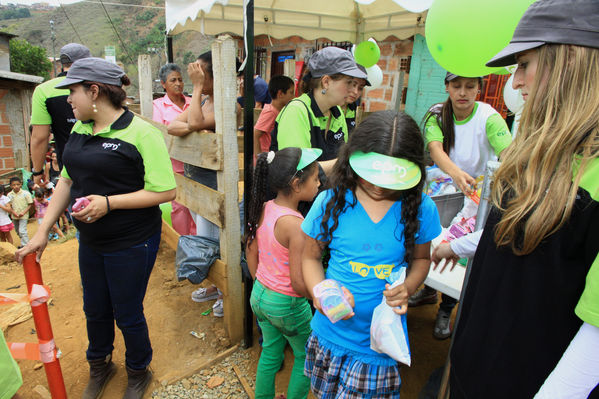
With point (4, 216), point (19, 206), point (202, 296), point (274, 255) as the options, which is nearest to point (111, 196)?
point (274, 255)

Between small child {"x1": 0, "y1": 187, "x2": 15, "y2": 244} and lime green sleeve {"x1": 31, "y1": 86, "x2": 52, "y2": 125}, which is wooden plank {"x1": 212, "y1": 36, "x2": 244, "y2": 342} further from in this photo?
small child {"x1": 0, "y1": 187, "x2": 15, "y2": 244}

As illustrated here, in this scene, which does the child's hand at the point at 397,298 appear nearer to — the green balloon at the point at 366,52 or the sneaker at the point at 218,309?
the sneaker at the point at 218,309

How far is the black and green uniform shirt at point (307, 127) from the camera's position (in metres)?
2.28

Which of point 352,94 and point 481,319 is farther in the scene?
point 352,94

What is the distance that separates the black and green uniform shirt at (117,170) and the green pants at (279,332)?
0.85 metres

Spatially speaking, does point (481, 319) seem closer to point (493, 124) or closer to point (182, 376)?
point (493, 124)

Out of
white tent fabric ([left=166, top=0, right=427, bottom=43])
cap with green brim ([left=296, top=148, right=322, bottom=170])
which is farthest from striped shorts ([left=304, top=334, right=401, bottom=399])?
white tent fabric ([left=166, top=0, right=427, bottom=43])

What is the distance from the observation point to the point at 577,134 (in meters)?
0.83

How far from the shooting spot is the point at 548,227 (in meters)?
0.84

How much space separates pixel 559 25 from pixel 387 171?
677 millimetres

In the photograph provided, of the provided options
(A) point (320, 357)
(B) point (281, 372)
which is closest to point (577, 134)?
(A) point (320, 357)

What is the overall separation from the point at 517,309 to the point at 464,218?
1.20m

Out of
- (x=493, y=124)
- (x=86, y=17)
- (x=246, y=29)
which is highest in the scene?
(x=86, y=17)

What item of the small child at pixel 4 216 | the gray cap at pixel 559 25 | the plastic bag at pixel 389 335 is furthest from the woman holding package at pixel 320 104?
the small child at pixel 4 216
